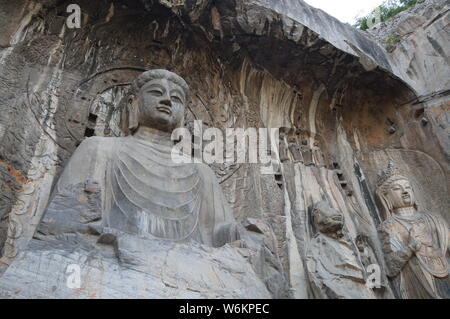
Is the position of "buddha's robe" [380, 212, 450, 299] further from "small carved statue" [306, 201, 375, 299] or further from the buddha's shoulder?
the buddha's shoulder

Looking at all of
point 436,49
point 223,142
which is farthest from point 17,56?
point 436,49

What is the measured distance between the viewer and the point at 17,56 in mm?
4465

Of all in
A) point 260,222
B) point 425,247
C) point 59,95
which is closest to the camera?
point 260,222

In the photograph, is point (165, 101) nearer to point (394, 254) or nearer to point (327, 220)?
point (327, 220)

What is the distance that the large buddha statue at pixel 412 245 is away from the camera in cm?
404

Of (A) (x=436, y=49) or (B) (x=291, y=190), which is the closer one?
(B) (x=291, y=190)

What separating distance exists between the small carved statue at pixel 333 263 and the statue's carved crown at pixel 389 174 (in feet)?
3.35

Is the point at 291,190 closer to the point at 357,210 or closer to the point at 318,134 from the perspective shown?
the point at 357,210

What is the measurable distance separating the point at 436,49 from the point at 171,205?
394 centimetres

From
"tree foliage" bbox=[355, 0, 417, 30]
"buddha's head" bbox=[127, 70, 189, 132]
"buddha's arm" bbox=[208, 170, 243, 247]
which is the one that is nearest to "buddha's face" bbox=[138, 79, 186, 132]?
"buddha's head" bbox=[127, 70, 189, 132]

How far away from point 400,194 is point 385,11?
489cm

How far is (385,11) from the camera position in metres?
8.45

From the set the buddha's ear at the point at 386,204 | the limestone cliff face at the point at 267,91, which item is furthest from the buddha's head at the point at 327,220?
the buddha's ear at the point at 386,204

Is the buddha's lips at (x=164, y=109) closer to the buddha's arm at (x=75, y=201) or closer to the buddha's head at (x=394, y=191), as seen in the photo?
the buddha's arm at (x=75, y=201)
